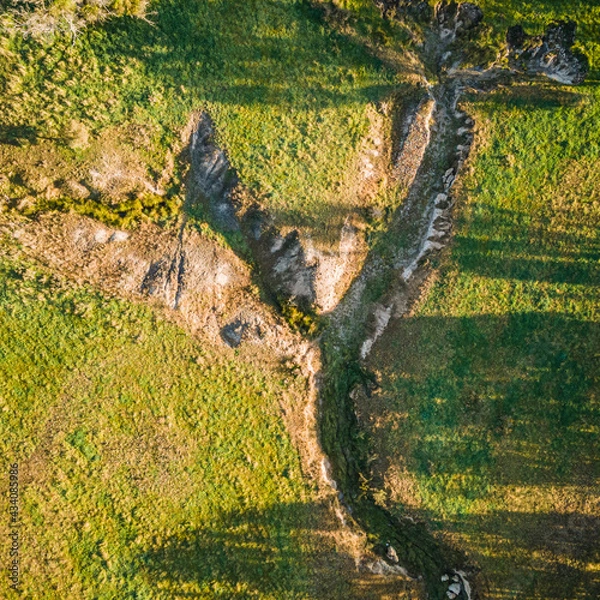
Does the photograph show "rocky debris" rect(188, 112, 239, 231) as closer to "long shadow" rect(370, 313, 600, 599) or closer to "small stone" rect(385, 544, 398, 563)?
"long shadow" rect(370, 313, 600, 599)

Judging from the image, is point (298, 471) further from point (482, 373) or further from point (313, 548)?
point (482, 373)

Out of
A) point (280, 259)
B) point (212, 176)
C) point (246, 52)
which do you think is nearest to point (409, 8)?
point (246, 52)

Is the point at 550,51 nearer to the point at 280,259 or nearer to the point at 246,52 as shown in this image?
the point at 246,52

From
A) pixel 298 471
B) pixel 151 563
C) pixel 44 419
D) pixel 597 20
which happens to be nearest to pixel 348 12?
pixel 597 20

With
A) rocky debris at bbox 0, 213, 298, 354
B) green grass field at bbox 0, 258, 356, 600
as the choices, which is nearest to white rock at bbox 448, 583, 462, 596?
green grass field at bbox 0, 258, 356, 600

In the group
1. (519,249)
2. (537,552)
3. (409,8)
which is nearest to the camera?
(409,8)
